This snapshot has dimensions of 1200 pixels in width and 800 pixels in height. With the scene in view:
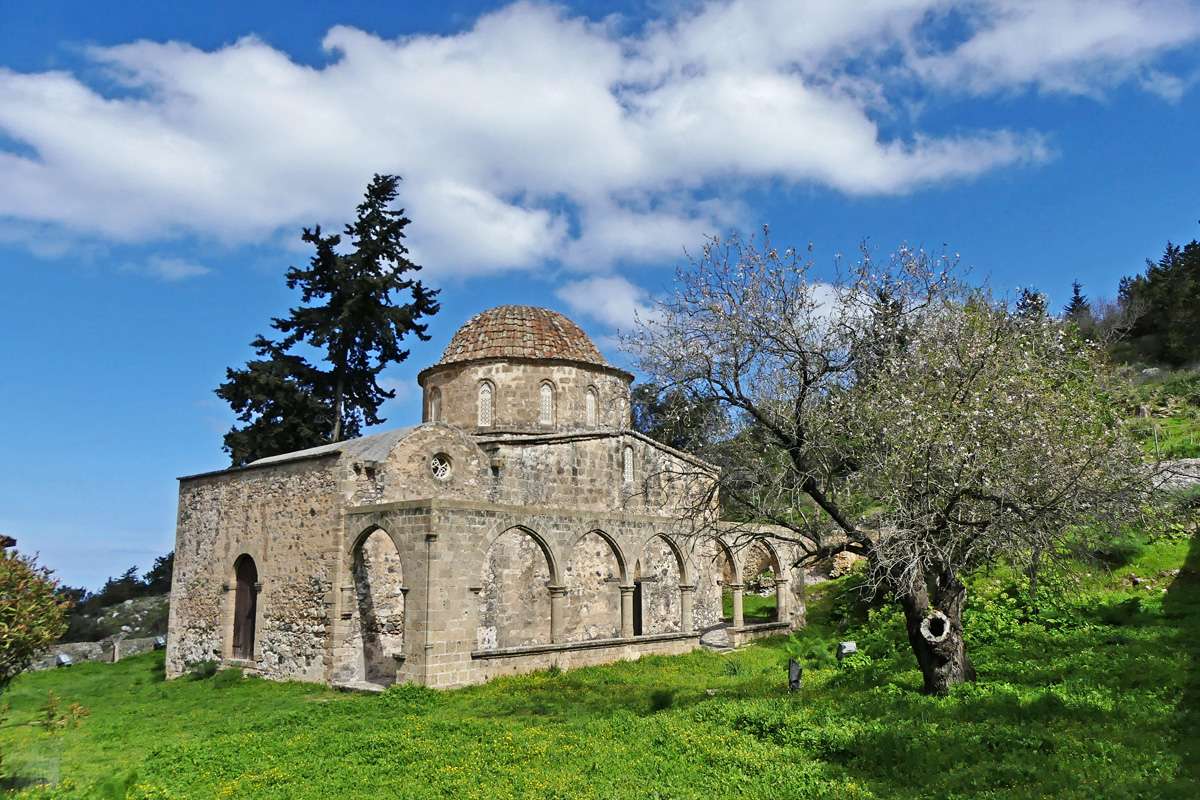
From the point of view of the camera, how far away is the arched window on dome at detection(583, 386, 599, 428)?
24438 mm

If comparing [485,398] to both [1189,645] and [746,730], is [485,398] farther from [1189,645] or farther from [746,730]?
[1189,645]

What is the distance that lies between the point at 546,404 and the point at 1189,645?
1583cm

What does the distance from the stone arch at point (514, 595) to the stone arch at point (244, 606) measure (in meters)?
5.87

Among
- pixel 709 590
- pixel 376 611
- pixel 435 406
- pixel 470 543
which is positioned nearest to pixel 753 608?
pixel 709 590

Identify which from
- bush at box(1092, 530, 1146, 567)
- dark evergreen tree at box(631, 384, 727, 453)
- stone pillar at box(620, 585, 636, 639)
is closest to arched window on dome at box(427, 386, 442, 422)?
stone pillar at box(620, 585, 636, 639)

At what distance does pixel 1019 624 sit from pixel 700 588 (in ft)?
35.4

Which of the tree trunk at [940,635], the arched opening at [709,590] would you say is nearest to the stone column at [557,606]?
the arched opening at [709,590]

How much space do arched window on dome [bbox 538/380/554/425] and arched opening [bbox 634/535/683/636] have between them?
457cm

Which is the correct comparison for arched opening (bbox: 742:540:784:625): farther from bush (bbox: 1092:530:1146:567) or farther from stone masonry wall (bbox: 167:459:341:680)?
stone masonry wall (bbox: 167:459:341:680)

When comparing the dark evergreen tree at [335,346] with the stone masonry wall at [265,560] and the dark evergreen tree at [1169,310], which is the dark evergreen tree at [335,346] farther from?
the dark evergreen tree at [1169,310]

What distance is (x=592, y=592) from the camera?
2242 cm

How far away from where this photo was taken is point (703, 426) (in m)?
14.6

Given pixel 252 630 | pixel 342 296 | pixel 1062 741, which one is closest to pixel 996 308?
pixel 1062 741

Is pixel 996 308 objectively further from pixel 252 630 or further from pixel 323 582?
pixel 252 630
